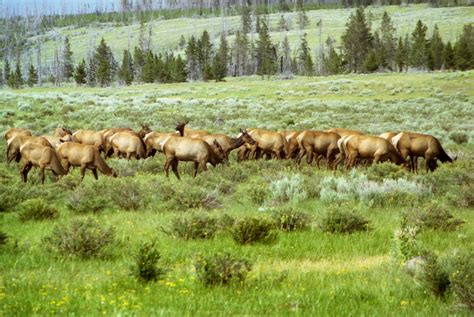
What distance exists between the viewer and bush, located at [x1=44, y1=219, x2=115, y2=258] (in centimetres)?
866

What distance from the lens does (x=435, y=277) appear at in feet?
22.6

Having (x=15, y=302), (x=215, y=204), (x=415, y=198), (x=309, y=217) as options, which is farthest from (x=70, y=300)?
(x=415, y=198)

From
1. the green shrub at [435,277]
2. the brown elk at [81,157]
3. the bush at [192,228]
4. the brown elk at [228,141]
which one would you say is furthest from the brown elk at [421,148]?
the green shrub at [435,277]

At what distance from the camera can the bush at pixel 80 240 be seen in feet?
28.4

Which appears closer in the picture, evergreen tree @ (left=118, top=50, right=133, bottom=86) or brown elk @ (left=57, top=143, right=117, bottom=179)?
brown elk @ (left=57, top=143, right=117, bottom=179)

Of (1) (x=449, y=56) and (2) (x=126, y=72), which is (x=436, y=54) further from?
(2) (x=126, y=72)

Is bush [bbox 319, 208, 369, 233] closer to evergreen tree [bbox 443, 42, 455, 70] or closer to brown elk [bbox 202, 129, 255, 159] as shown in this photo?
brown elk [bbox 202, 129, 255, 159]

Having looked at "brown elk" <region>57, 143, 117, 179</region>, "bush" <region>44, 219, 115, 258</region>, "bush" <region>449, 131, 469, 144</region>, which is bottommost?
"bush" <region>449, 131, 469, 144</region>

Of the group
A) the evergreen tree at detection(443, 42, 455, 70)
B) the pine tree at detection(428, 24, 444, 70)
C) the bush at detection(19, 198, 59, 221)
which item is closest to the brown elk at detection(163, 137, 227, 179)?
the bush at detection(19, 198, 59, 221)

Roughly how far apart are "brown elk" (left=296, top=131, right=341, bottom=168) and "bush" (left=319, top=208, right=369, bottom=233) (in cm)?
1034

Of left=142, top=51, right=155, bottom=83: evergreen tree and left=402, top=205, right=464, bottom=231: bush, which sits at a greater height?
left=402, top=205, right=464, bottom=231: bush

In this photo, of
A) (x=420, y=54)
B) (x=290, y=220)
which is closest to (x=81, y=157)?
Result: (x=290, y=220)

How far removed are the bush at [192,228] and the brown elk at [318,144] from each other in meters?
11.3

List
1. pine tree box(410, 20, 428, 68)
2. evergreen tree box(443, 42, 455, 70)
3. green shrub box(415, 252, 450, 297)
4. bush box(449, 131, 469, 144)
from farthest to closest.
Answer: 1. pine tree box(410, 20, 428, 68)
2. evergreen tree box(443, 42, 455, 70)
3. bush box(449, 131, 469, 144)
4. green shrub box(415, 252, 450, 297)
